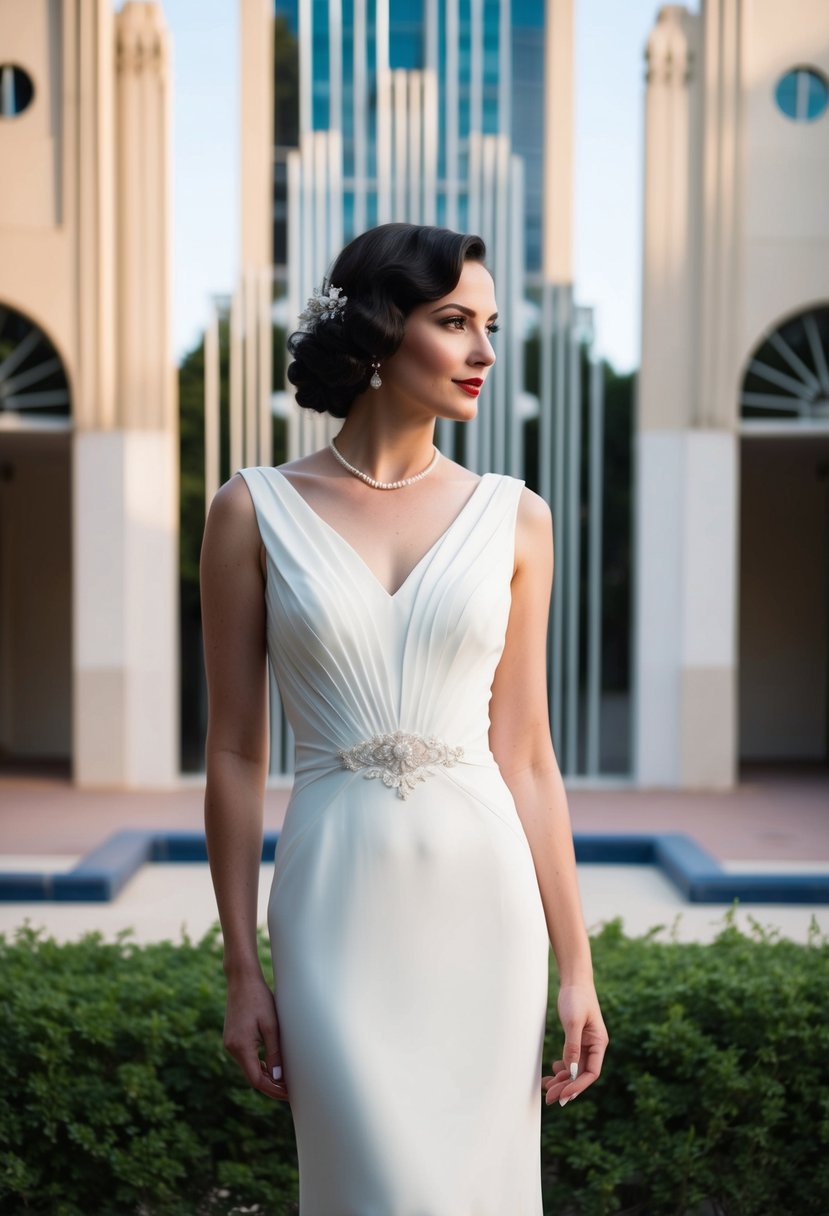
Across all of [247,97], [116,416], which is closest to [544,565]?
[116,416]

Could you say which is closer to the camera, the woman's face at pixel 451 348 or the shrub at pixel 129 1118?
the woman's face at pixel 451 348

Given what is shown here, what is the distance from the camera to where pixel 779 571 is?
16.7 meters

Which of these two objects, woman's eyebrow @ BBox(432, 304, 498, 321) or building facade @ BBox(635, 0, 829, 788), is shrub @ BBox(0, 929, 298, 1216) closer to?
woman's eyebrow @ BBox(432, 304, 498, 321)

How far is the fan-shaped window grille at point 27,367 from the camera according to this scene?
12570 millimetres

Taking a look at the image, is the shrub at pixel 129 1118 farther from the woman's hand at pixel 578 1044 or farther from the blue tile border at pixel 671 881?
the blue tile border at pixel 671 881

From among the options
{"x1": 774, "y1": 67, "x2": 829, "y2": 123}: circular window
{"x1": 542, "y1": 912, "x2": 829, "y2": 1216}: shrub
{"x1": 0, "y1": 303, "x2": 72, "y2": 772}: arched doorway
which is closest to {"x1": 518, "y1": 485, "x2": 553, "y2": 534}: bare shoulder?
{"x1": 542, "y1": 912, "x2": 829, "y2": 1216}: shrub

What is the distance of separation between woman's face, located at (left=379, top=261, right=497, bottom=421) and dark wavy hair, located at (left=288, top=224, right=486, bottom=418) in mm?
19

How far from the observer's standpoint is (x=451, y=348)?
2.02 meters

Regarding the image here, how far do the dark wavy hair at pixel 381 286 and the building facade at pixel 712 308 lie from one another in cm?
1081

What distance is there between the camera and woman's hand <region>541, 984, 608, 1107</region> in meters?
2.03

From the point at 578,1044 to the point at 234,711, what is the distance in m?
0.72

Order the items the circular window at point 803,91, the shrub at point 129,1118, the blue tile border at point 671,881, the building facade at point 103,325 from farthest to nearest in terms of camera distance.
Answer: the circular window at point 803,91 → the building facade at point 103,325 → the blue tile border at point 671,881 → the shrub at point 129,1118

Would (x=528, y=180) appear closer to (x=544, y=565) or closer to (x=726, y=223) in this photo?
(x=726, y=223)

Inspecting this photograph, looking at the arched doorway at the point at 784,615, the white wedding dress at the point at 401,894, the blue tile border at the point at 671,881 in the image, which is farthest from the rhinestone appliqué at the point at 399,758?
the arched doorway at the point at 784,615
